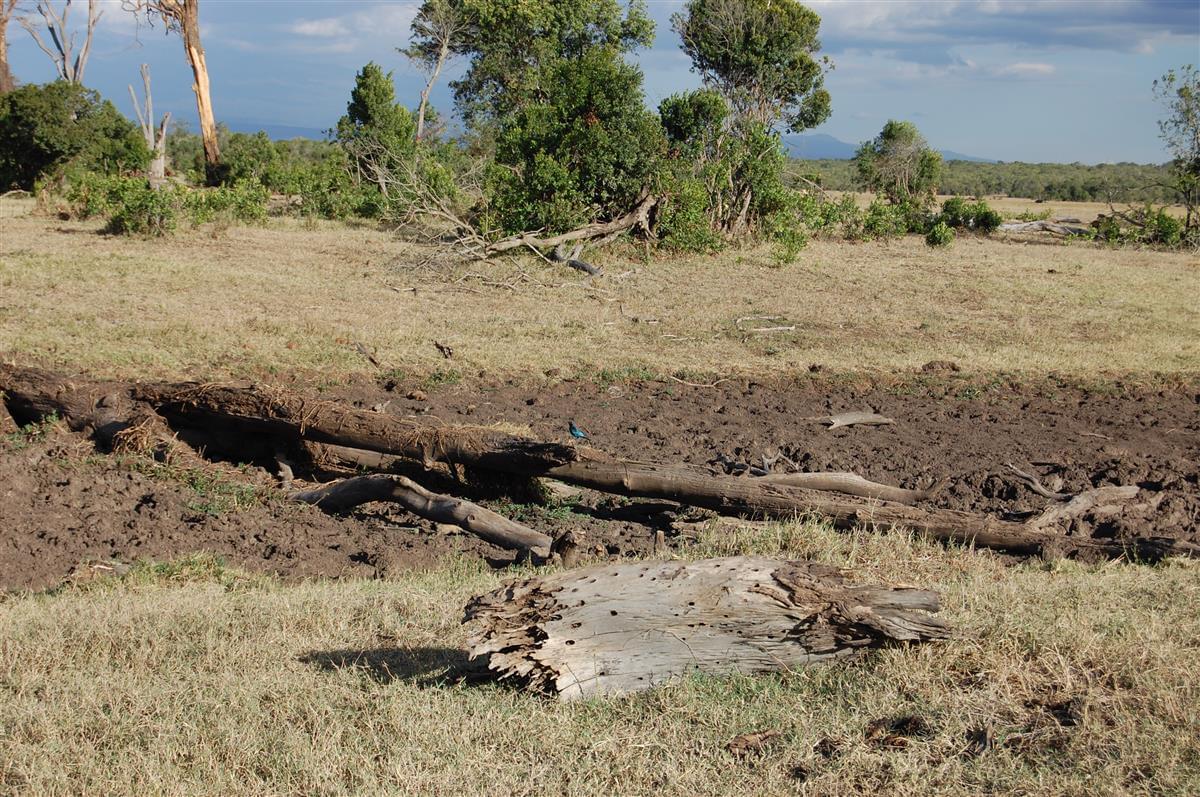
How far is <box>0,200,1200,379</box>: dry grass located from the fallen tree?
1536 mm

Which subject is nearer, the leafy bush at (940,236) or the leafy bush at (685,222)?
the leafy bush at (685,222)

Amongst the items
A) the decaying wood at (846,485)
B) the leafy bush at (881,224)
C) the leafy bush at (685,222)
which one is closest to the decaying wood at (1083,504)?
the decaying wood at (846,485)

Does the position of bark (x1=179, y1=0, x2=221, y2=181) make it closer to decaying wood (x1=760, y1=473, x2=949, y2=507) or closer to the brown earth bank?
the brown earth bank

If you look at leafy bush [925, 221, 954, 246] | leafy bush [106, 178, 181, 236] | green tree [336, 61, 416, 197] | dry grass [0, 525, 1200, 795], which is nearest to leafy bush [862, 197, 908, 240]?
leafy bush [925, 221, 954, 246]

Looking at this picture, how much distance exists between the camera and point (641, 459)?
284 inches

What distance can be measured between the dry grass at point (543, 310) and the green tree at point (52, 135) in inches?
270

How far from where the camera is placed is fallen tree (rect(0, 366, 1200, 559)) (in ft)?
19.7

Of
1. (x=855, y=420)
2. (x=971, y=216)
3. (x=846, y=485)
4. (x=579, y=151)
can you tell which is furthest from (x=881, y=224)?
(x=846, y=485)

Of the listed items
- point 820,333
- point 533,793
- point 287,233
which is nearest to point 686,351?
point 820,333

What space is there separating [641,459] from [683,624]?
3.29 metres

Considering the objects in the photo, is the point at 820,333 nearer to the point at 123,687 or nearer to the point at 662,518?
the point at 662,518

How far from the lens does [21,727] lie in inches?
143

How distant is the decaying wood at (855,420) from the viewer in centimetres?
877

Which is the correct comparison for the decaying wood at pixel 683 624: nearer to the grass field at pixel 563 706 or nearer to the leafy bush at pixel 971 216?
the grass field at pixel 563 706
